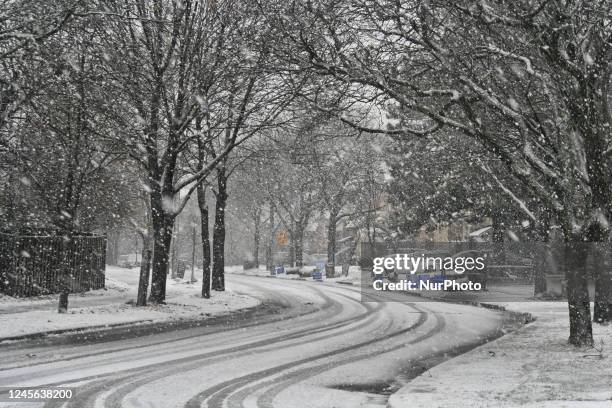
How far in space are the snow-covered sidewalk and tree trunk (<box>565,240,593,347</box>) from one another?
29 cm

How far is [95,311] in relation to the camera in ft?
58.9

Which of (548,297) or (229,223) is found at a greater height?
(229,223)

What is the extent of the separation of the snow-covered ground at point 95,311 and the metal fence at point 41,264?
55cm

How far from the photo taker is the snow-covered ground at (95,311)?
14773 mm

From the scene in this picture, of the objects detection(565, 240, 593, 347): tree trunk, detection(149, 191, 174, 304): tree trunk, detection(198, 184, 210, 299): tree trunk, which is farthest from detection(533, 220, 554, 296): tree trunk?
detection(149, 191, 174, 304): tree trunk

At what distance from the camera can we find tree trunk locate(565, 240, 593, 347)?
11539 millimetres

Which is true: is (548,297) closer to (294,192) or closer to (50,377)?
(50,377)

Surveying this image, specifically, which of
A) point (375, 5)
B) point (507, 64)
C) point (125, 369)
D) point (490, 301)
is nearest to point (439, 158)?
point (490, 301)

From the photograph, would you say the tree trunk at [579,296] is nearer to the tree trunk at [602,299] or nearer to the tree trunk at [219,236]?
the tree trunk at [602,299]

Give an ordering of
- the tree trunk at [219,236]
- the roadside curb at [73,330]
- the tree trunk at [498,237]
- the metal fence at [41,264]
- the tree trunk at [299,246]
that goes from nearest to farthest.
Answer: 1. the roadside curb at [73,330]
2. the metal fence at [41,264]
3. the tree trunk at [219,236]
4. the tree trunk at [498,237]
5. the tree trunk at [299,246]

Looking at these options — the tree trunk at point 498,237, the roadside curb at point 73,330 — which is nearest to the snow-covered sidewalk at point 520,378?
the roadside curb at point 73,330

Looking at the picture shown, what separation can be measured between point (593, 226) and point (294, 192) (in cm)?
3995

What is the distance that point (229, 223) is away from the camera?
3167 inches

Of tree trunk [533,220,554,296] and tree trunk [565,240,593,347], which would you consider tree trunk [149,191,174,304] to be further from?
tree trunk [533,220,554,296]
